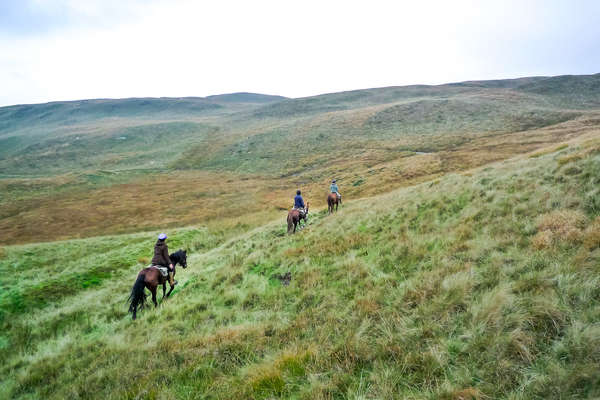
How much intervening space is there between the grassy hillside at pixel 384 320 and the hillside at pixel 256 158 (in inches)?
686

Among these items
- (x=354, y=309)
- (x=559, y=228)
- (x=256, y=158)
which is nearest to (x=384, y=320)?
(x=354, y=309)

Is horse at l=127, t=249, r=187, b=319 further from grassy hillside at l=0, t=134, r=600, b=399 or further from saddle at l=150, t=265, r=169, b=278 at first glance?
grassy hillside at l=0, t=134, r=600, b=399

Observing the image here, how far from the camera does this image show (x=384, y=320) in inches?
184

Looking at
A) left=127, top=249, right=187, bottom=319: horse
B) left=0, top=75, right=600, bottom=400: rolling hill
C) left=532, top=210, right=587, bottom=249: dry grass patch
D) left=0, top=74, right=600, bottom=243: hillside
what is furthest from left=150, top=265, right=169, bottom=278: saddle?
left=0, top=74, right=600, bottom=243: hillside

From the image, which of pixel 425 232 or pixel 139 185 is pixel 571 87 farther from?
pixel 139 185

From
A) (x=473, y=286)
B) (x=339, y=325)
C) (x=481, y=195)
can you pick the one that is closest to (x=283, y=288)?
(x=339, y=325)

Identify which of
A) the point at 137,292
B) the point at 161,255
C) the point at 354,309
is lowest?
the point at 137,292

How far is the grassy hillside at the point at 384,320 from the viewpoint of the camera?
3.35 m

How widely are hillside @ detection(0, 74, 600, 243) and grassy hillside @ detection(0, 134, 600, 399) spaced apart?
57.1 ft

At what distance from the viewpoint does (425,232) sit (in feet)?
29.2

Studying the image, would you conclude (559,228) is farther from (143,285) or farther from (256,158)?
(256,158)

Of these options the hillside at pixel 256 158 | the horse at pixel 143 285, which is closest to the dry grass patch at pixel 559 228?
the horse at pixel 143 285

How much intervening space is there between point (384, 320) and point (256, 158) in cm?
6211

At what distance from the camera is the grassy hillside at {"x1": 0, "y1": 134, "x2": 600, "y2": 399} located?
335 cm
